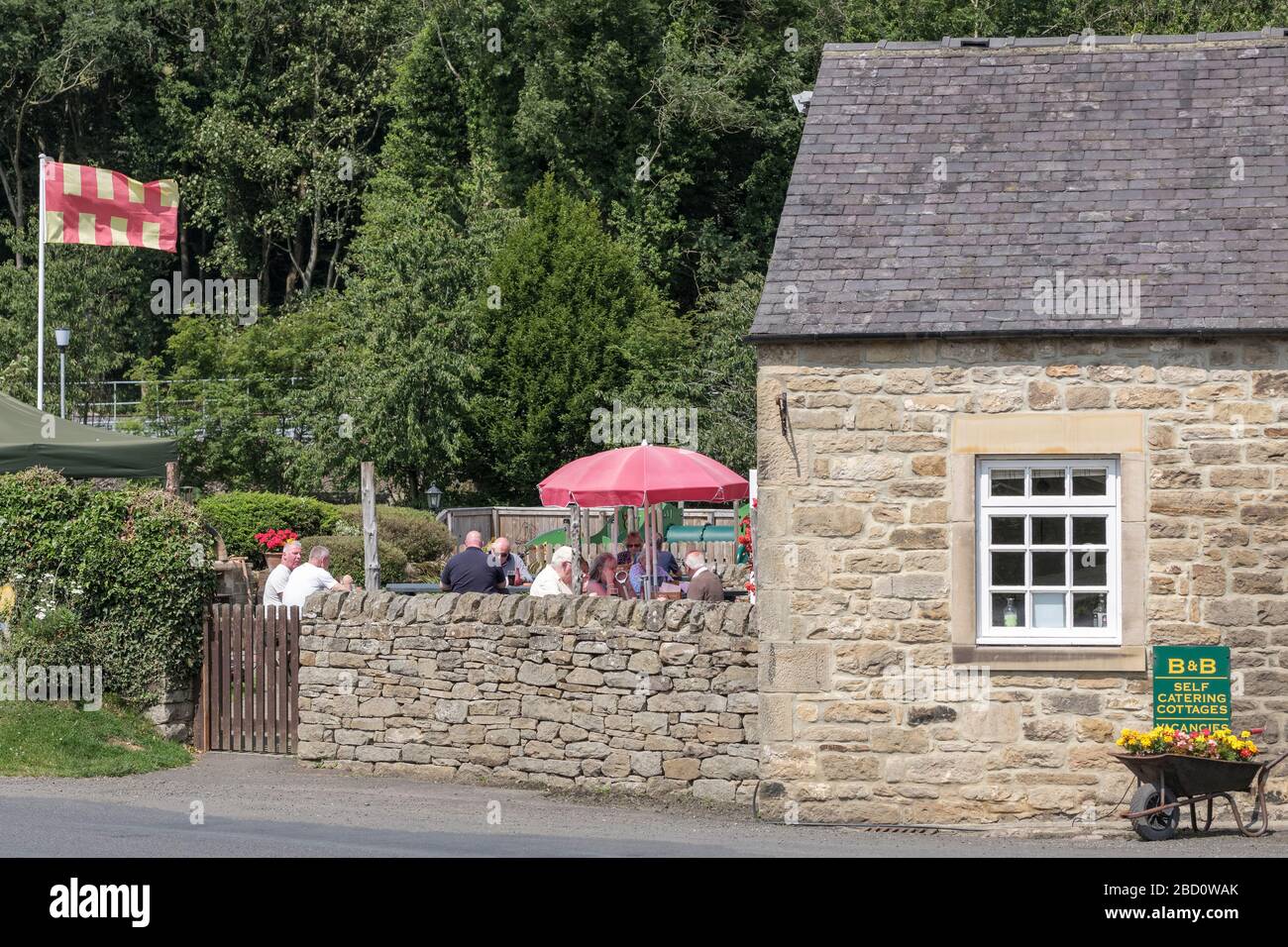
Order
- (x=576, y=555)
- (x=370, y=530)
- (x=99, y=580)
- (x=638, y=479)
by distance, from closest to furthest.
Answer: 1. (x=99, y=580)
2. (x=370, y=530)
3. (x=638, y=479)
4. (x=576, y=555)

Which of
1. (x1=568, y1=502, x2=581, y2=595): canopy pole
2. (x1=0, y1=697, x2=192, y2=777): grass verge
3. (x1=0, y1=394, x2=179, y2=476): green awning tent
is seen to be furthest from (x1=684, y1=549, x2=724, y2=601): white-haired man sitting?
(x1=0, y1=394, x2=179, y2=476): green awning tent

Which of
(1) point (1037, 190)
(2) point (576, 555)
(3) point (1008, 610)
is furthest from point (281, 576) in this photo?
(1) point (1037, 190)

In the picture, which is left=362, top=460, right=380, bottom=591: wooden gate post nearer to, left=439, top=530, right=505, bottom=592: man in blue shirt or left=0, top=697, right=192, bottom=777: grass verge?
left=439, top=530, right=505, bottom=592: man in blue shirt

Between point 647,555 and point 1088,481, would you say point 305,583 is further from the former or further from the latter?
point 1088,481

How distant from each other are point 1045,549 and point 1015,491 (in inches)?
18.7

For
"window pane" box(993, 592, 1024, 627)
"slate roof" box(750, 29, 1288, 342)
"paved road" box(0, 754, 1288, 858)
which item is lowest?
"paved road" box(0, 754, 1288, 858)

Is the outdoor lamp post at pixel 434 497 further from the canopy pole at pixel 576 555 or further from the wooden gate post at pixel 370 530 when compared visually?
the wooden gate post at pixel 370 530

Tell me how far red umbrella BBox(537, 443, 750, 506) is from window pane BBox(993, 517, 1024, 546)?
511cm

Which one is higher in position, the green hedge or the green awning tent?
the green awning tent

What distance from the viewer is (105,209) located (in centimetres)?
2952

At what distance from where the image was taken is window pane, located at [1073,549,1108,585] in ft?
39.8

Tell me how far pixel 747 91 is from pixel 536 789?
32848mm

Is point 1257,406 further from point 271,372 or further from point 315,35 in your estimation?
point 315,35

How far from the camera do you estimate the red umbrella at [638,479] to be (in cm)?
1681
